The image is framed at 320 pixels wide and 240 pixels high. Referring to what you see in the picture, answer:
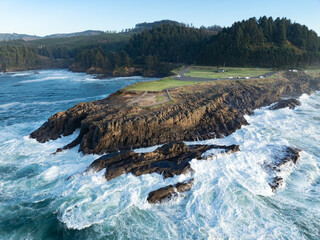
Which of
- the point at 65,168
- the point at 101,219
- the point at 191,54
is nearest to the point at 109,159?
the point at 65,168

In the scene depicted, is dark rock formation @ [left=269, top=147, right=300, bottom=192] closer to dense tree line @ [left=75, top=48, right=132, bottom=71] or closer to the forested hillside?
the forested hillside

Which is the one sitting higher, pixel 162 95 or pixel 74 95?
pixel 162 95

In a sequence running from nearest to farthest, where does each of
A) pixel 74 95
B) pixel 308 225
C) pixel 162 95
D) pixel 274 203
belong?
pixel 308 225 → pixel 274 203 → pixel 162 95 → pixel 74 95

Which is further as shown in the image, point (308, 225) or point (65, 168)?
point (65, 168)

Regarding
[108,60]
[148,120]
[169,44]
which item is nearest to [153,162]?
[148,120]

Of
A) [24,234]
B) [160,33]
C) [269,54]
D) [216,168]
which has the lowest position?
[24,234]

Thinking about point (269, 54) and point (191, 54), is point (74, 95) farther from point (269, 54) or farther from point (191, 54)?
point (269, 54)

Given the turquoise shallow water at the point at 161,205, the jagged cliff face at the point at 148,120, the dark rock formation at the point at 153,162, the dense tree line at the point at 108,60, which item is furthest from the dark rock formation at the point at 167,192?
the dense tree line at the point at 108,60

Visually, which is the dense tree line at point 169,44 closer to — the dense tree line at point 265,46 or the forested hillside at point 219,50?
the forested hillside at point 219,50
